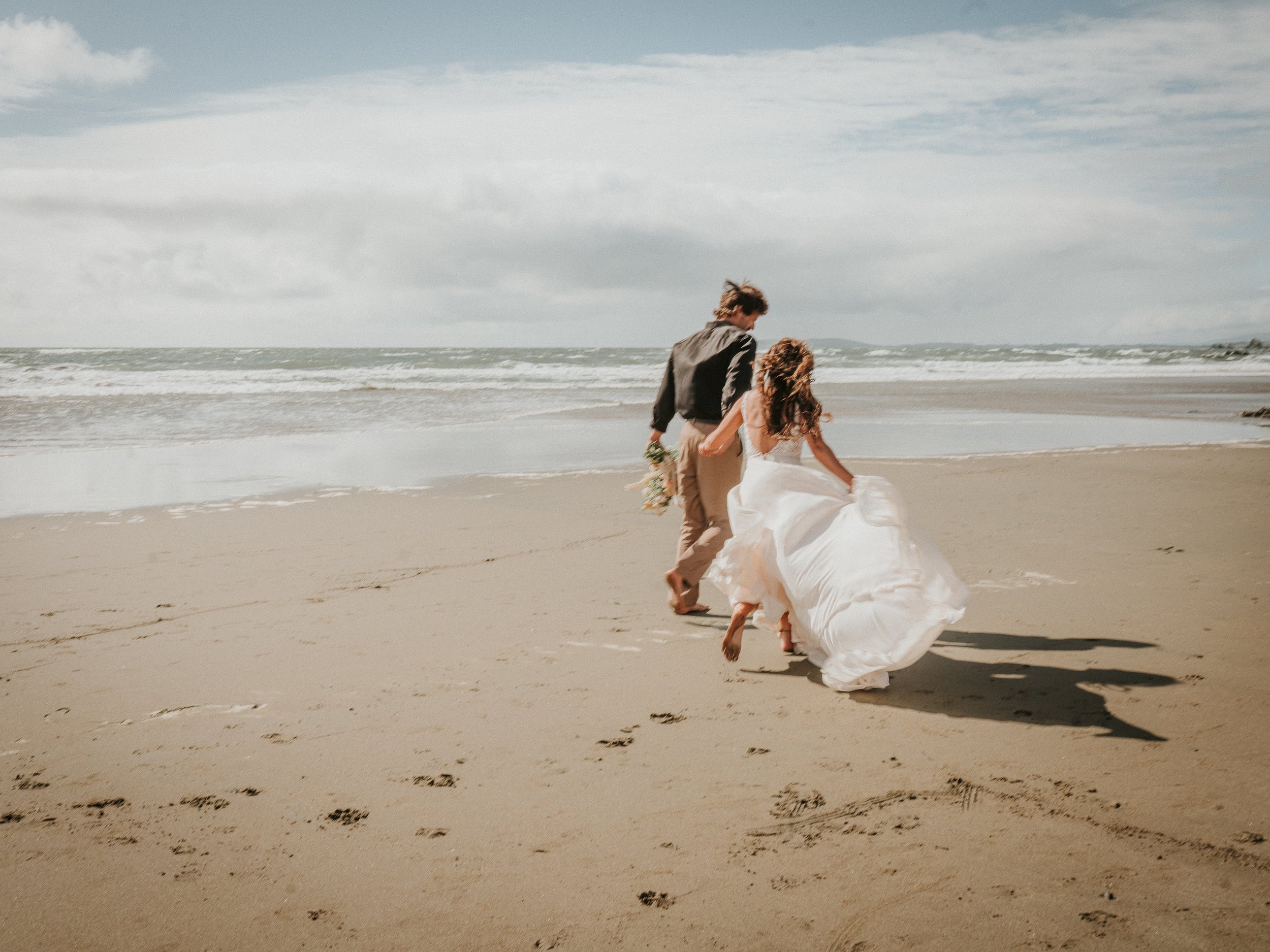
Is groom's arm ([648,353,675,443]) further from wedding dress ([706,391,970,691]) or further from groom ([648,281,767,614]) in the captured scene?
wedding dress ([706,391,970,691])

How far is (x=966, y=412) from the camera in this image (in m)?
20.5

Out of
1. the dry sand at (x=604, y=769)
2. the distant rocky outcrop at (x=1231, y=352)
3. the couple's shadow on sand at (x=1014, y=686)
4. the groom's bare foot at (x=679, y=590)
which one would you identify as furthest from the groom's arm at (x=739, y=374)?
the distant rocky outcrop at (x=1231, y=352)

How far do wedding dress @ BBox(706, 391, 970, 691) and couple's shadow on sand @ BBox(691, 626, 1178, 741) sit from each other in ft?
0.50

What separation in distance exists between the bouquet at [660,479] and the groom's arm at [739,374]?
584 millimetres

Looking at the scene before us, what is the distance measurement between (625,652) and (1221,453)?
10.8 m

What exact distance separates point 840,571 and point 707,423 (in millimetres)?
1542

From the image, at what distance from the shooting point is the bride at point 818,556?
3.92 metres

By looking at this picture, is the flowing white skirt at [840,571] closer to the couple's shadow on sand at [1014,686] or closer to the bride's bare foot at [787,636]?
the bride's bare foot at [787,636]

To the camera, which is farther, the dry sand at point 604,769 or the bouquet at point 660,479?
the bouquet at point 660,479

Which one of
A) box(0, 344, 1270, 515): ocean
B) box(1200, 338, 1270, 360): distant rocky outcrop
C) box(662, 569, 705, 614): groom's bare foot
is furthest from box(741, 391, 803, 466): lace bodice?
box(1200, 338, 1270, 360): distant rocky outcrop

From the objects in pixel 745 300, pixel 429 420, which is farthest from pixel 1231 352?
pixel 745 300

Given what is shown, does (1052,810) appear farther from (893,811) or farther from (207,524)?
(207,524)

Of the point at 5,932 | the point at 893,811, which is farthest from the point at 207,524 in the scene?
the point at 893,811

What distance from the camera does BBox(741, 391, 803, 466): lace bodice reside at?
4.38 metres
